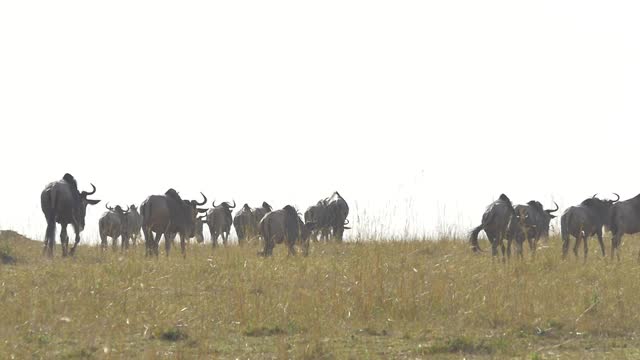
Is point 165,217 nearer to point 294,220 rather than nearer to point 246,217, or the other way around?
point 294,220

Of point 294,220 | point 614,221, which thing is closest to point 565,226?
point 614,221

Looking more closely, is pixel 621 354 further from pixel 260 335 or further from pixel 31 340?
pixel 31 340

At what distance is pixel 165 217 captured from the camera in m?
18.7

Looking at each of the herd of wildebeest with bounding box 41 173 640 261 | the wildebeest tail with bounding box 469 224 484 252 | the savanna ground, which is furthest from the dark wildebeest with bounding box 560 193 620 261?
the savanna ground

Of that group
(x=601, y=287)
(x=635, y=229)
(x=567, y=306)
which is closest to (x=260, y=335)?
(x=567, y=306)

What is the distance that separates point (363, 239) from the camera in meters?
14.6

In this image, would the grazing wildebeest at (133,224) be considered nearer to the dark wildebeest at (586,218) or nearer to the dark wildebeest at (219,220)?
the dark wildebeest at (219,220)

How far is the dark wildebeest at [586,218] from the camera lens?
1877 cm

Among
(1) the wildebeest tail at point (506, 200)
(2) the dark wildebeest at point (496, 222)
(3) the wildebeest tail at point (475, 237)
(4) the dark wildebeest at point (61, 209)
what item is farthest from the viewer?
(4) the dark wildebeest at point (61, 209)

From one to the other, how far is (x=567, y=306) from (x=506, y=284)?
1050 mm

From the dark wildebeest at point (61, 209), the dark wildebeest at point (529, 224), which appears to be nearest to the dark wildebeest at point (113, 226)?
the dark wildebeest at point (61, 209)

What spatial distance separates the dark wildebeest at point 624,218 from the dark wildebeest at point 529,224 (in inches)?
61.5

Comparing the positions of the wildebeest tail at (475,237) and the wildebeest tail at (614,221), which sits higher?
the wildebeest tail at (614,221)

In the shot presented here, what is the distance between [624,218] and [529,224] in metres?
3.08
